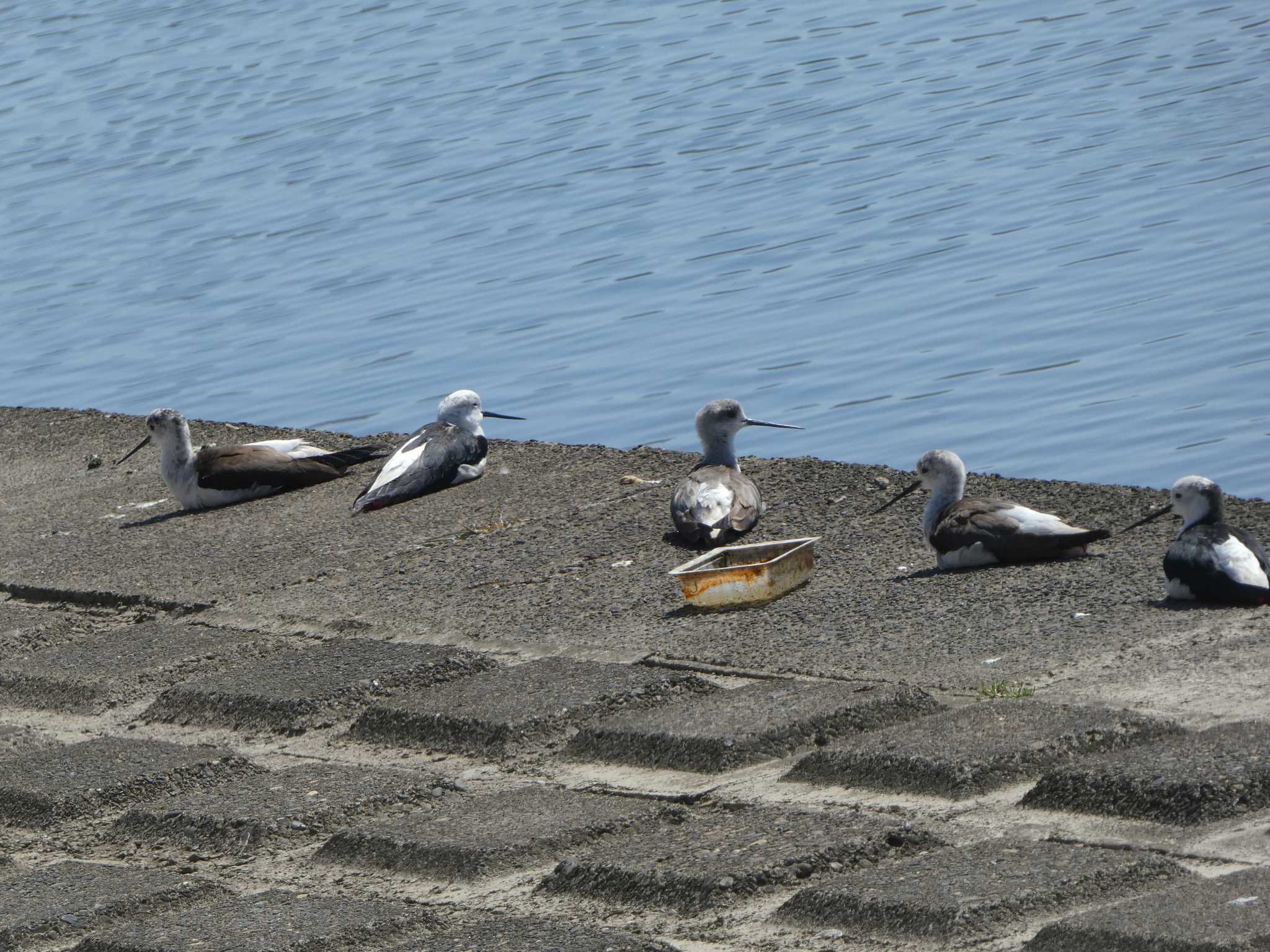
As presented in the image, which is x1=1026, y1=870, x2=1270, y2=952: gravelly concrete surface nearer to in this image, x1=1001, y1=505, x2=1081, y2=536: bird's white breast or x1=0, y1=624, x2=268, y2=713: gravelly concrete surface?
x1=1001, y1=505, x2=1081, y2=536: bird's white breast

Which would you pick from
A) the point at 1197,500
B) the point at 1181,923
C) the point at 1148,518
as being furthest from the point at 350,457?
the point at 1181,923

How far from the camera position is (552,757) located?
4.91m

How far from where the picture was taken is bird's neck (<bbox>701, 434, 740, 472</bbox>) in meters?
8.01

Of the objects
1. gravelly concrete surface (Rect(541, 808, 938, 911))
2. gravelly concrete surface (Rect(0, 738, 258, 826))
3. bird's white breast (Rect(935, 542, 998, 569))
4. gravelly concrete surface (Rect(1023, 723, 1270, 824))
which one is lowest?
bird's white breast (Rect(935, 542, 998, 569))

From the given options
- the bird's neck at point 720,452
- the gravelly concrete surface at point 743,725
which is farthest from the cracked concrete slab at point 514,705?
the bird's neck at point 720,452

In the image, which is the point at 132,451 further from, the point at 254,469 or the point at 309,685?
the point at 309,685


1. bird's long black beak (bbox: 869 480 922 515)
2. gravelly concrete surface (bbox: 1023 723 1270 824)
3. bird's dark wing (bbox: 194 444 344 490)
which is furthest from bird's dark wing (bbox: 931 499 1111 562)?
bird's dark wing (bbox: 194 444 344 490)

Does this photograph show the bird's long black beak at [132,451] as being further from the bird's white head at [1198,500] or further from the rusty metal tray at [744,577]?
the bird's white head at [1198,500]

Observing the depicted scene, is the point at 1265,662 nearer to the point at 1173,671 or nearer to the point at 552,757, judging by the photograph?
the point at 1173,671

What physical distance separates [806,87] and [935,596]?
16.2 metres

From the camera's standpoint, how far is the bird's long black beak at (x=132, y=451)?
371 inches

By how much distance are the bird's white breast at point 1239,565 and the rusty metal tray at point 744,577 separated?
136 cm

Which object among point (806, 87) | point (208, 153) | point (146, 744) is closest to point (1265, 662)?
point (146, 744)

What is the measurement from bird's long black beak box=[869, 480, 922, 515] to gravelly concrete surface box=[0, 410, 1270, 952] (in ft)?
0.26
